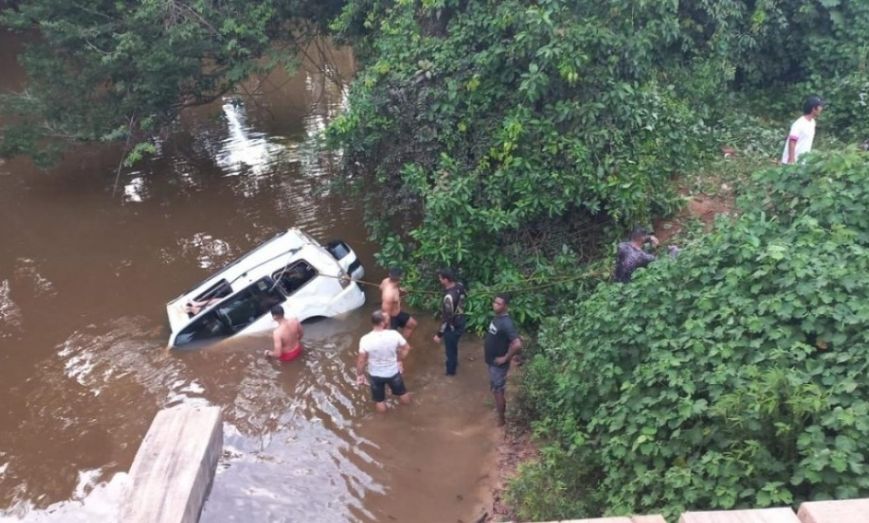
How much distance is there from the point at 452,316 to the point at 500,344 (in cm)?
105

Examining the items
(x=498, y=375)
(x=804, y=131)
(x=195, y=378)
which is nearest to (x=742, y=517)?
(x=498, y=375)

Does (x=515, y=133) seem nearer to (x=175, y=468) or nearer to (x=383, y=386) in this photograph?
(x=383, y=386)

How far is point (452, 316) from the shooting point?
822 centimetres

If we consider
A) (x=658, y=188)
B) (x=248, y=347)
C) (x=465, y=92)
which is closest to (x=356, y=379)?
(x=248, y=347)

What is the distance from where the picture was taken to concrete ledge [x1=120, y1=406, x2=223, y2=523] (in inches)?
124

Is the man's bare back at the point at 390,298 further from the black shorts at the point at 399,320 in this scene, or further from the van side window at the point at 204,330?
the van side window at the point at 204,330

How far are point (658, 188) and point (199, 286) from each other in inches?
270

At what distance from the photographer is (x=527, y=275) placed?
9.25 meters

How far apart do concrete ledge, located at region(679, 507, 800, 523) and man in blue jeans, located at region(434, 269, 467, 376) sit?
5.60m

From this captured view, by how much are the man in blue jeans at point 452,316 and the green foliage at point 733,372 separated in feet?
5.11

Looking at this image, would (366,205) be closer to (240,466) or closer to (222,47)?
(240,466)

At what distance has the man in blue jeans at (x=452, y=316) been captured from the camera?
8250 mm

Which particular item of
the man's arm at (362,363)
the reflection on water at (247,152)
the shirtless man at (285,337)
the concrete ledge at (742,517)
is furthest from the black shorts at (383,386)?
the reflection on water at (247,152)

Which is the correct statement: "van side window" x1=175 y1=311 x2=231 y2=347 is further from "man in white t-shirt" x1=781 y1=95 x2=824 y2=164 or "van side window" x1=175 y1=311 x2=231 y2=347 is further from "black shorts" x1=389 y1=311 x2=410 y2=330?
"man in white t-shirt" x1=781 y1=95 x2=824 y2=164
